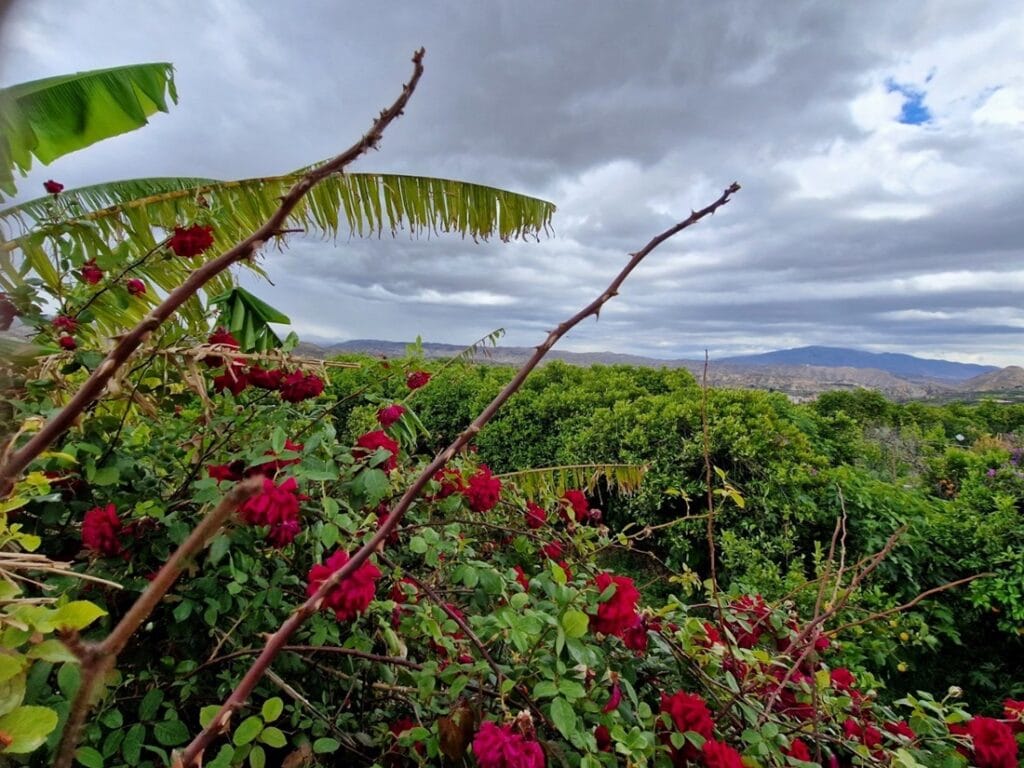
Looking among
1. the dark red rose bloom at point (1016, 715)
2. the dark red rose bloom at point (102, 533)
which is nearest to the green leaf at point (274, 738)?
the dark red rose bloom at point (102, 533)

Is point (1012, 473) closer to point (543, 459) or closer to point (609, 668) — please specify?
point (543, 459)

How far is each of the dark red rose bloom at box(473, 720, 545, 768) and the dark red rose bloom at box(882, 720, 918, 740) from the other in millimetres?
922

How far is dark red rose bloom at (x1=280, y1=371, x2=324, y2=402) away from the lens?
149cm

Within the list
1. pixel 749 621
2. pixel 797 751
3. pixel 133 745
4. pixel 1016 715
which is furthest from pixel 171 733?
pixel 1016 715

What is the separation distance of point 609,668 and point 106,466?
110 centimetres

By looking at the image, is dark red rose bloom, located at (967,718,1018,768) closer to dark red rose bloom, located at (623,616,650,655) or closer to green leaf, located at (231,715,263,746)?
dark red rose bloom, located at (623,616,650,655)

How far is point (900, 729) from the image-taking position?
1.23 meters

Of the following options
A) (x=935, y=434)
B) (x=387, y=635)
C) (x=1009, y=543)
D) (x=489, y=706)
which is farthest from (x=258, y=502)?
(x=935, y=434)

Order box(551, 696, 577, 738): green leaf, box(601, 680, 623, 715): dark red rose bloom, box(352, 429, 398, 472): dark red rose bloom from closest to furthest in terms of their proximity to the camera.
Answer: box(551, 696, 577, 738): green leaf, box(601, 680, 623, 715): dark red rose bloom, box(352, 429, 398, 472): dark red rose bloom

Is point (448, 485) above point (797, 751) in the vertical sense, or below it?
above

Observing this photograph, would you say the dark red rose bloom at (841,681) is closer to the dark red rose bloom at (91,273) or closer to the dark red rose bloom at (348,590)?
the dark red rose bloom at (348,590)

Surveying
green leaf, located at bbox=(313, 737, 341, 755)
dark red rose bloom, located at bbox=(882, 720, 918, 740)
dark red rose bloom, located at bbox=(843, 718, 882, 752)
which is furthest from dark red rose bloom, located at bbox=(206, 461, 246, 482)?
dark red rose bloom, located at bbox=(882, 720, 918, 740)

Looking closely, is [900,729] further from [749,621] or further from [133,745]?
[133,745]

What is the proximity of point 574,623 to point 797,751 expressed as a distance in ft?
1.70
